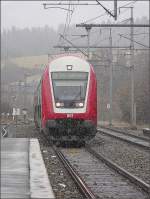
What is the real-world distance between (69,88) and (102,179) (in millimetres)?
9771

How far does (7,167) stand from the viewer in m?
12.0

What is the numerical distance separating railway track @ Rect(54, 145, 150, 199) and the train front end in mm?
3409

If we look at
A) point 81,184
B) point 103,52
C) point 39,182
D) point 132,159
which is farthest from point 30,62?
point 39,182

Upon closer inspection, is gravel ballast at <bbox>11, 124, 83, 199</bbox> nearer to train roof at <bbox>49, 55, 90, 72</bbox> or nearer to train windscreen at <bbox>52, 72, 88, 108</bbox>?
train windscreen at <bbox>52, 72, 88, 108</bbox>

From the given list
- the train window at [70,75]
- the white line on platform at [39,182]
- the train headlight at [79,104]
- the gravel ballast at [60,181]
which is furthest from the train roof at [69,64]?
the white line on platform at [39,182]

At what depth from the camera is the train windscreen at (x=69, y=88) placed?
71.1 feet

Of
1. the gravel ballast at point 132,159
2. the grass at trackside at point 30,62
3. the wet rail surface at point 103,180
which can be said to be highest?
the grass at trackside at point 30,62

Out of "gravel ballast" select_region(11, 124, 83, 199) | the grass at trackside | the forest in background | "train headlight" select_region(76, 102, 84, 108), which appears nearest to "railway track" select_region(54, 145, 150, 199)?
"gravel ballast" select_region(11, 124, 83, 199)

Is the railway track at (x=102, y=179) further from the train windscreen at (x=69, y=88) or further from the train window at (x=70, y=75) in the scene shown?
the train window at (x=70, y=75)

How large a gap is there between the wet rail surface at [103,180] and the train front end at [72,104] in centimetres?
348

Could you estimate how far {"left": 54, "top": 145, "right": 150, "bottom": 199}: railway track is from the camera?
33.9 feet

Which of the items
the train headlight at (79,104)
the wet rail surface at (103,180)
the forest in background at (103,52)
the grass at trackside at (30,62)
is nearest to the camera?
the wet rail surface at (103,180)

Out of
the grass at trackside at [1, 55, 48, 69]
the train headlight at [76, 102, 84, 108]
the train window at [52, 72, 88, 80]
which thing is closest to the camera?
the train headlight at [76, 102, 84, 108]

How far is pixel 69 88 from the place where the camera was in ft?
72.2
